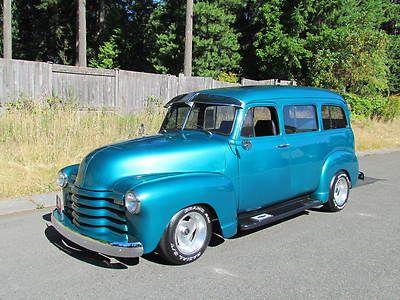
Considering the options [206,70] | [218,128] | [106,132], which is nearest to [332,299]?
[218,128]

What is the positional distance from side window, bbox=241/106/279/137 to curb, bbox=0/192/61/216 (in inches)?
134

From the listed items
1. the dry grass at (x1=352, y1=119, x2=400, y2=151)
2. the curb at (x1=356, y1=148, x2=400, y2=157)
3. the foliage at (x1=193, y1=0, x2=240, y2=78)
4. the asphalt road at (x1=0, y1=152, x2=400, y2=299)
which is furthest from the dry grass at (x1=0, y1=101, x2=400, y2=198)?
the foliage at (x1=193, y1=0, x2=240, y2=78)

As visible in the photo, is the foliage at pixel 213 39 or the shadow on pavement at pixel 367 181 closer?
the shadow on pavement at pixel 367 181

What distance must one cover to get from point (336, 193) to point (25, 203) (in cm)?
476

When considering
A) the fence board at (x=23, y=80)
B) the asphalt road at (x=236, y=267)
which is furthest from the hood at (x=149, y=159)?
the fence board at (x=23, y=80)

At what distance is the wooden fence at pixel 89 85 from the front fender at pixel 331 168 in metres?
7.48

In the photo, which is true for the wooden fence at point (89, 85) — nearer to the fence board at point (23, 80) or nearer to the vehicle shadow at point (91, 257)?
the fence board at point (23, 80)

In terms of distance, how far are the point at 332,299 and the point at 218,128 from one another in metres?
2.36

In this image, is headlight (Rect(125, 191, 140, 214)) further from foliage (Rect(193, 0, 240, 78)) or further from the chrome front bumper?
foliage (Rect(193, 0, 240, 78))

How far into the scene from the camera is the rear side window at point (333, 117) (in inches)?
261

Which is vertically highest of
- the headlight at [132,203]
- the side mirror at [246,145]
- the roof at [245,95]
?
the roof at [245,95]

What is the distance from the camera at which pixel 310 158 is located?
20.1ft

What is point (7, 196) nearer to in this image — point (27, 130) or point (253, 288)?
point (27, 130)

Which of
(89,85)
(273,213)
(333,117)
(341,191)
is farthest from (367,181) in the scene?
(89,85)
